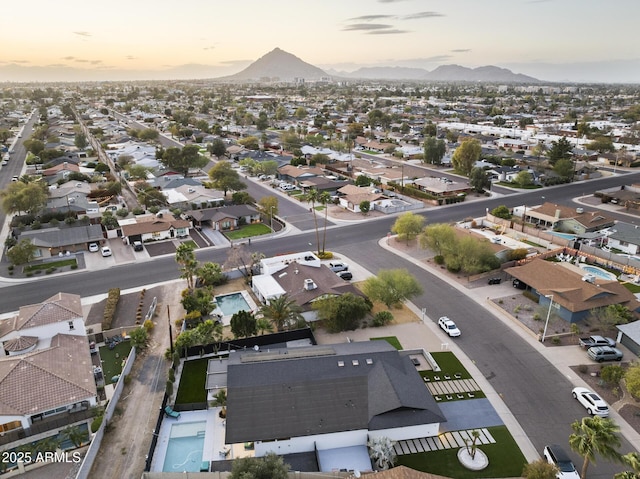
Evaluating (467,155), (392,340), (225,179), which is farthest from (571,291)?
(225,179)

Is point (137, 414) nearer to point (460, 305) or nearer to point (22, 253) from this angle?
point (460, 305)

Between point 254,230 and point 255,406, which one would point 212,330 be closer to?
point 255,406

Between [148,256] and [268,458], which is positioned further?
[148,256]

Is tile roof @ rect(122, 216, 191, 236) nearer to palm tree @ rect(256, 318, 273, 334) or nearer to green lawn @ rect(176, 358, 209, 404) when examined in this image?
palm tree @ rect(256, 318, 273, 334)

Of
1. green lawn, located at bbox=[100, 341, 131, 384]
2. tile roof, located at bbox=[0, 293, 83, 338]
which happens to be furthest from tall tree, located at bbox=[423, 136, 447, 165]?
tile roof, located at bbox=[0, 293, 83, 338]

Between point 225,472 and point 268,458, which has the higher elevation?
point 268,458

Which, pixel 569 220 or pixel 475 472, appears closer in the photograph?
pixel 475 472

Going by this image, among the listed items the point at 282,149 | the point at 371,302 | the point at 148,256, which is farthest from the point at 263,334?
the point at 282,149
